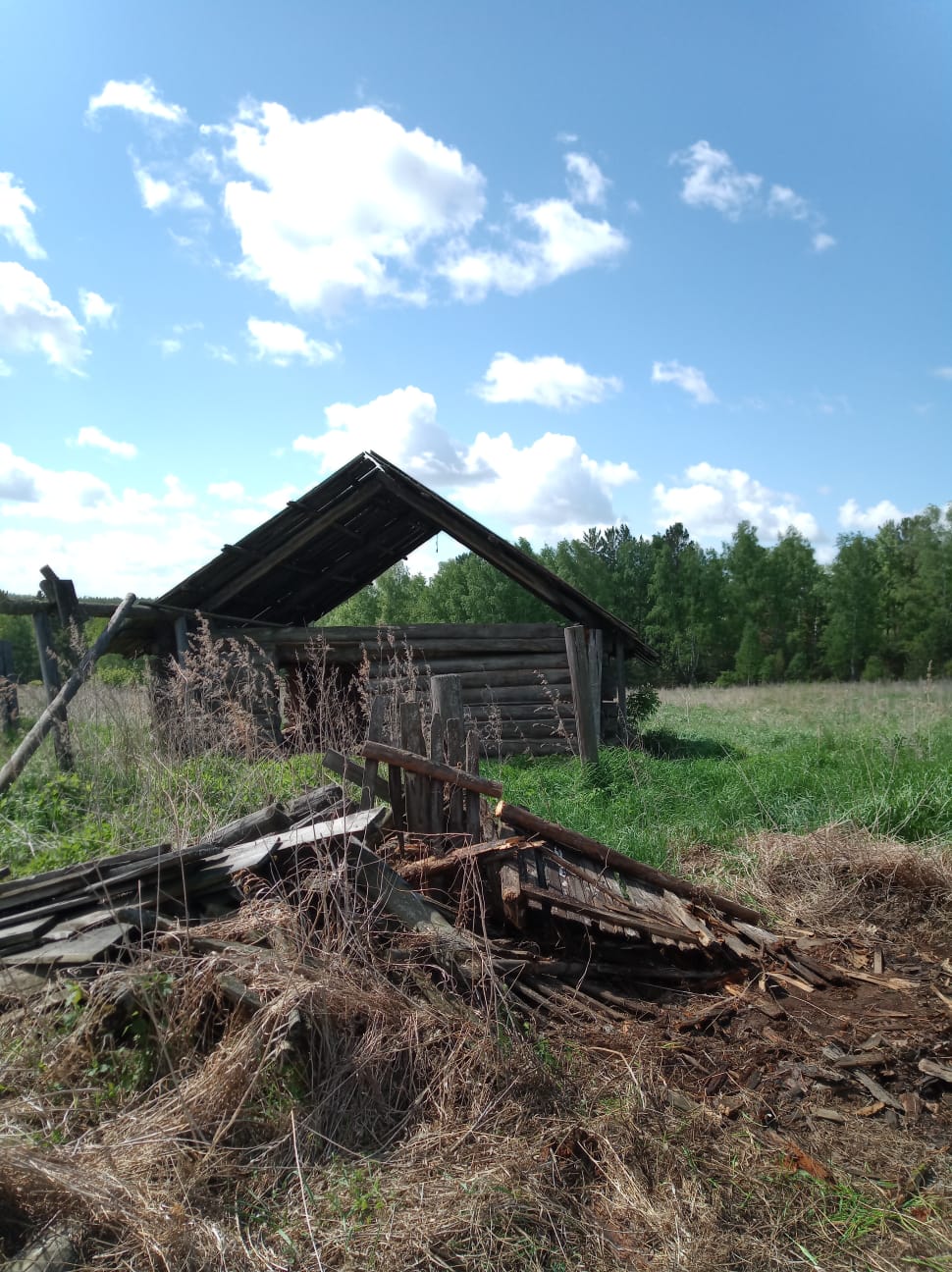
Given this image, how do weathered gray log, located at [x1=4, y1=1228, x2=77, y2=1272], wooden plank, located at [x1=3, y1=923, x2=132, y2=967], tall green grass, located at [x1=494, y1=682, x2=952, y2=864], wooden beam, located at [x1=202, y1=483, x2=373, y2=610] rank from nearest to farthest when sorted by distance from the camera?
weathered gray log, located at [x1=4, y1=1228, x2=77, y2=1272] < wooden plank, located at [x1=3, y1=923, x2=132, y2=967] < tall green grass, located at [x1=494, y1=682, x2=952, y2=864] < wooden beam, located at [x1=202, y1=483, x2=373, y2=610]

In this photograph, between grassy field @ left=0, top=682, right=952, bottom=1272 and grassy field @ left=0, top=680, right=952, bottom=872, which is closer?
grassy field @ left=0, top=682, right=952, bottom=1272

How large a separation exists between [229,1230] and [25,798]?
495cm

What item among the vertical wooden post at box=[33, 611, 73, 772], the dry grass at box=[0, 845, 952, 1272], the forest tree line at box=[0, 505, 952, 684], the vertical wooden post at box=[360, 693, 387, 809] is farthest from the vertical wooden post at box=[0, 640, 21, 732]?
the forest tree line at box=[0, 505, 952, 684]

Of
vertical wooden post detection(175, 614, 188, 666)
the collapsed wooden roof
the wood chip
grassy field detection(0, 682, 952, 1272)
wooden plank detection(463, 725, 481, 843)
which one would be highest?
the collapsed wooden roof

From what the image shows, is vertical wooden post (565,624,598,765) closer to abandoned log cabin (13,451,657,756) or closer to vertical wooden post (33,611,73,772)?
abandoned log cabin (13,451,657,756)

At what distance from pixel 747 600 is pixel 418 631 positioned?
147 feet

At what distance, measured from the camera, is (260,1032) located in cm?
307

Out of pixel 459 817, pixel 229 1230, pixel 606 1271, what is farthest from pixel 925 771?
pixel 229 1230

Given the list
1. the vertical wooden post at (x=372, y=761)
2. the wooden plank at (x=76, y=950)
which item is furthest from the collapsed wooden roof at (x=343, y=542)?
the wooden plank at (x=76, y=950)

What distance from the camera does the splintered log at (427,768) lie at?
173 inches

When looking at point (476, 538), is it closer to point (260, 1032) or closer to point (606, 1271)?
point (260, 1032)

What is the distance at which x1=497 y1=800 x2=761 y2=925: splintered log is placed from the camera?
4.51 meters

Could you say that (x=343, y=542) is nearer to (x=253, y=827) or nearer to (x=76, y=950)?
(x=253, y=827)

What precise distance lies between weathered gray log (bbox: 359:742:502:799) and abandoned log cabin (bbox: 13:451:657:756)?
600cm
